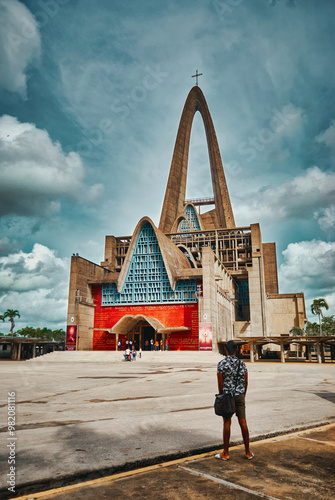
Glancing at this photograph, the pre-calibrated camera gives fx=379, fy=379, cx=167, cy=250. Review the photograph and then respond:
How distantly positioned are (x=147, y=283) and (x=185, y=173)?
175 ft

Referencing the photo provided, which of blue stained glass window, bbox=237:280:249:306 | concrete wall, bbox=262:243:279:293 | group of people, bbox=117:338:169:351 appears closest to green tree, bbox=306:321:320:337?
concrete wall, bbox=262:243:279:293

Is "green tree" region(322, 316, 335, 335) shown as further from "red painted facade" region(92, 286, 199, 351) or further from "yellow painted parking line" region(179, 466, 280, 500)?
"yellow painted parking line" region(179, 466, 280, 500)

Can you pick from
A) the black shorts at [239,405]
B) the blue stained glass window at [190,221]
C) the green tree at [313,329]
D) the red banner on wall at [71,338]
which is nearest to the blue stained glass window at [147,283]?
the red banner on wall at [71,338]

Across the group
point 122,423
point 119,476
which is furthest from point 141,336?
point 119,476

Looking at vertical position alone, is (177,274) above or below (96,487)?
above

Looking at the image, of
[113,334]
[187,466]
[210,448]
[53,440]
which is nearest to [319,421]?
[210,448]

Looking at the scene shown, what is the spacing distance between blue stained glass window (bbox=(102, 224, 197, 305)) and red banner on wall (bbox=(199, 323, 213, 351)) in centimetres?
672

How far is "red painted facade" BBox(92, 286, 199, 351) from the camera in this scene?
4669 centimetres

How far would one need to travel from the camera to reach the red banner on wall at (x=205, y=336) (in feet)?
133

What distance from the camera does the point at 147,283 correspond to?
165 feet

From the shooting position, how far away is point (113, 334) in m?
51.3

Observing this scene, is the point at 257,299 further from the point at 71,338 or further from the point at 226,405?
the point at 226,405

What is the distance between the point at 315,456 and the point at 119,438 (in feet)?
9.85

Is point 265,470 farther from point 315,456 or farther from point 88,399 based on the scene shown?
point 88,399
